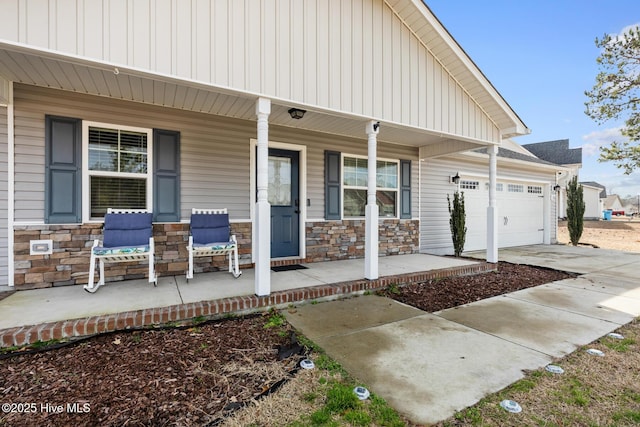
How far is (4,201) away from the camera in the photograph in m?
3.72

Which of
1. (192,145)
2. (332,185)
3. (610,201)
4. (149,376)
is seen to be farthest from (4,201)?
(610,201)

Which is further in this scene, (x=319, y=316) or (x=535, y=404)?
(x=319, y=316)

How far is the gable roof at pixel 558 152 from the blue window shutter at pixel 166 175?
64.9 feet

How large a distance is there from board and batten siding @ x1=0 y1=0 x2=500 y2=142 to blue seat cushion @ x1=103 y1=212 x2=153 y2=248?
164cm

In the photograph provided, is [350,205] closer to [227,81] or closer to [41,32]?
[227,81]

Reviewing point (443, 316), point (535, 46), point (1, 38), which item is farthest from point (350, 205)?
point (535, 46)

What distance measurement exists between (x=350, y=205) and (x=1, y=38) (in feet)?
16.9

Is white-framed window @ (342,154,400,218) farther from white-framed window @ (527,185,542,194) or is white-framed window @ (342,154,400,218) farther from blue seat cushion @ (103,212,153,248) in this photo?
white-framed window @ (527,185,542,194)

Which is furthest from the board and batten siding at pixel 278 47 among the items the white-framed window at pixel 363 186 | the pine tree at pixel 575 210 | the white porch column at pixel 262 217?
the pine tree at pixel 575 210

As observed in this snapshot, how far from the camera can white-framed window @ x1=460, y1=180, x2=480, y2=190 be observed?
8249 mm

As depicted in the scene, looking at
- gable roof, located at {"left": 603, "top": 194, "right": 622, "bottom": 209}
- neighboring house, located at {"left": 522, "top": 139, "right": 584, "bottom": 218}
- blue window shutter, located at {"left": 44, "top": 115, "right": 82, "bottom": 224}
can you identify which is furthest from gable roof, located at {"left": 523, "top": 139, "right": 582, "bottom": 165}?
gable roof, located at {"left": 603, "top": 194, "right": 622, "bottom": 209}

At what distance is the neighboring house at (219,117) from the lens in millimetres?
3152

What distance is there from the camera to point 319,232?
5906 mm

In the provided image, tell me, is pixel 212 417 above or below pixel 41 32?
below
